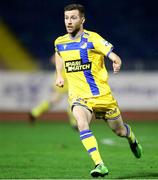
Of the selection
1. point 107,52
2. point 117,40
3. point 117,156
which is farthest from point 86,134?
point 117,40

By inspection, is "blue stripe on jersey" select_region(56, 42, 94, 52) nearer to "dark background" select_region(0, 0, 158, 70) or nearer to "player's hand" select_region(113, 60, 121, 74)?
"player's hand" select_region(113, 60, 121, 74)

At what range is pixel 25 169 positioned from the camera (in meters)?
8.48

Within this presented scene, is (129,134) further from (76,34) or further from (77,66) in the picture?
(76,34)

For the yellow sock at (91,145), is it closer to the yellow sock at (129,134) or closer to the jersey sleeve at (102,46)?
the jersey sleeve at (102,46)

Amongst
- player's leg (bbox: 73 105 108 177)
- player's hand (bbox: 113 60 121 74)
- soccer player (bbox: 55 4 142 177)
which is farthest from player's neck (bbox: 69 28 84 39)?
player's leg (bbox: 73 105 108 177)

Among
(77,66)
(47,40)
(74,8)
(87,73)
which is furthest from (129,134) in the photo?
(47,40)

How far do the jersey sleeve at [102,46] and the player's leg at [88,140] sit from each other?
2.40 ft

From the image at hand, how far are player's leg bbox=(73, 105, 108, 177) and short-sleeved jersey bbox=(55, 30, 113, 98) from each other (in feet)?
0.97

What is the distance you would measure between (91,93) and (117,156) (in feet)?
8.43

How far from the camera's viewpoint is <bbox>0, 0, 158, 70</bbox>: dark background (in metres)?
23.7

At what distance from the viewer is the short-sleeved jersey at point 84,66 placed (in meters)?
7.96

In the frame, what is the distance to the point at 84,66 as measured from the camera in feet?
26.3

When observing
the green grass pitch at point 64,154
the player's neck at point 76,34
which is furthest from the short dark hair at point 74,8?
the green grass pitch at point 64,154

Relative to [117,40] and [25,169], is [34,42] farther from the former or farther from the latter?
[25,169]
